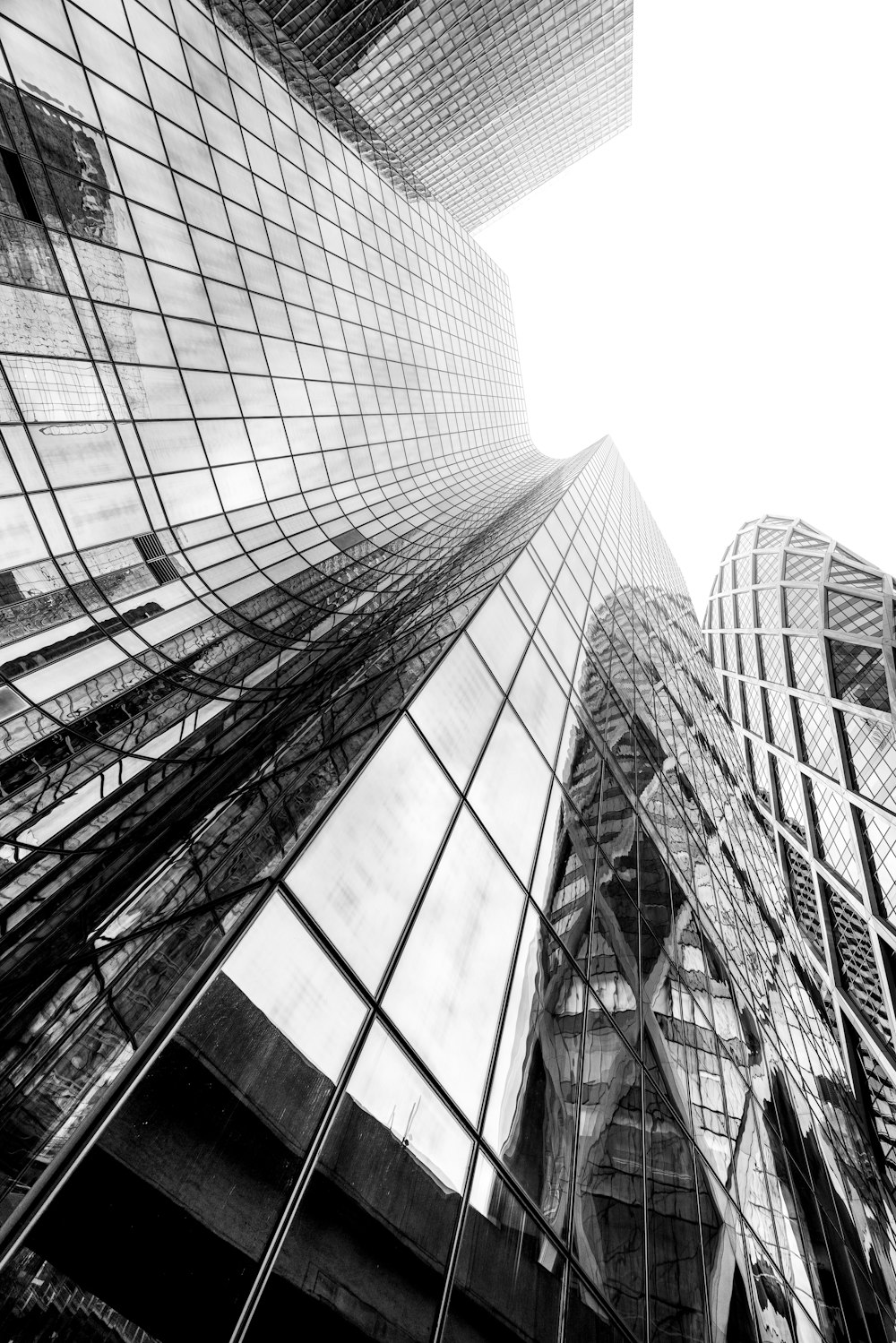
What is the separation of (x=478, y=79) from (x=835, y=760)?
247 feet

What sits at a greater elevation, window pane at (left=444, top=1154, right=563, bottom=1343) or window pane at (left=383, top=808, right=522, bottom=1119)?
window pane at (left=383, top=808, right=522, bottom=1119)

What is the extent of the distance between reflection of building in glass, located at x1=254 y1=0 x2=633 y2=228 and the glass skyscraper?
23.6 m

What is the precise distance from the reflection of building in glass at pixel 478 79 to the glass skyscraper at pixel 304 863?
2360 cm

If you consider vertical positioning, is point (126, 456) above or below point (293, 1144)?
above

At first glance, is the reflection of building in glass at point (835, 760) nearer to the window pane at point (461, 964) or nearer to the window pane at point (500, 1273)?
the window pane at point (461, 964)

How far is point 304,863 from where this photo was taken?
5832mm

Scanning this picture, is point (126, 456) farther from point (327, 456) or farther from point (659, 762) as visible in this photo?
point (659, 762)

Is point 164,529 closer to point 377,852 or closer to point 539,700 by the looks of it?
point 539,700

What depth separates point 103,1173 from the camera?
382cm

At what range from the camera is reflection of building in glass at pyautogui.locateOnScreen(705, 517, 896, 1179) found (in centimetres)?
3189

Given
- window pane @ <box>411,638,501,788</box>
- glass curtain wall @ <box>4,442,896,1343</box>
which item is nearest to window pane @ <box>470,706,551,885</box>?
glass curtain wall @ <box>4,442,896,1343</box>

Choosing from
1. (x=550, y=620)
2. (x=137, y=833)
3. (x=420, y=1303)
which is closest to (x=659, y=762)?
(x=550, y=620)

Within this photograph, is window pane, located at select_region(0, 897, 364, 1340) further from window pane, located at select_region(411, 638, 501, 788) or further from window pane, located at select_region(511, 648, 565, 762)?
window pane, located at select_region(511, 648, 565, 762)

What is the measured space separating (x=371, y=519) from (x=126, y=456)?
49.3ft
